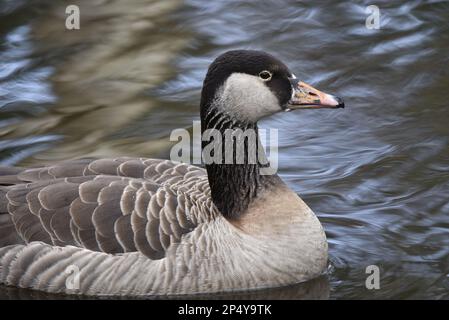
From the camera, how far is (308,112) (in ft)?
40.1

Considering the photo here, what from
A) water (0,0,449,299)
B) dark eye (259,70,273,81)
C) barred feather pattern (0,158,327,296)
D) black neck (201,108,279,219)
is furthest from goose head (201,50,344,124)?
water (0,0,449,299)

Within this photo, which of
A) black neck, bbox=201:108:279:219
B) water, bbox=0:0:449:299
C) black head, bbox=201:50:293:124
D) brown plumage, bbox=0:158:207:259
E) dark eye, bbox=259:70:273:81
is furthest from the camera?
water, bbox=0:0:449:299

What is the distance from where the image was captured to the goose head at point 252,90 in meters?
8.38

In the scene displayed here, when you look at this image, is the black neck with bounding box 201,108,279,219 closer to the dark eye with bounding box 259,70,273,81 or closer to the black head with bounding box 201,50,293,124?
the black head with bounding box 201,50,293,124

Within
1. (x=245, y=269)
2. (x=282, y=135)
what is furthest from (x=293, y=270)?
(x=282, y=135)

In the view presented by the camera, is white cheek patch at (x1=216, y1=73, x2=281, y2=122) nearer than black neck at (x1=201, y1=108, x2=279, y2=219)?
Yes

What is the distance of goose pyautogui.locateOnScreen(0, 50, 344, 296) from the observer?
8297 millimetres

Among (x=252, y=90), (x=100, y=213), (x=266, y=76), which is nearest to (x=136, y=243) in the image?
(x=100, y=213)

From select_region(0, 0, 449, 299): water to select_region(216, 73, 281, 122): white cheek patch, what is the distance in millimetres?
1548

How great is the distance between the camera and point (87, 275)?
8391mm

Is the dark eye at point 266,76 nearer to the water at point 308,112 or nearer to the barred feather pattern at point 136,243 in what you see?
the barred feather pattern at point 136,243

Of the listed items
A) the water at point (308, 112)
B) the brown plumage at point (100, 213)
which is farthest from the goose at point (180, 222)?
the water at point (308, 112)

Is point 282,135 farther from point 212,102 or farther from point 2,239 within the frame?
point 2,239
